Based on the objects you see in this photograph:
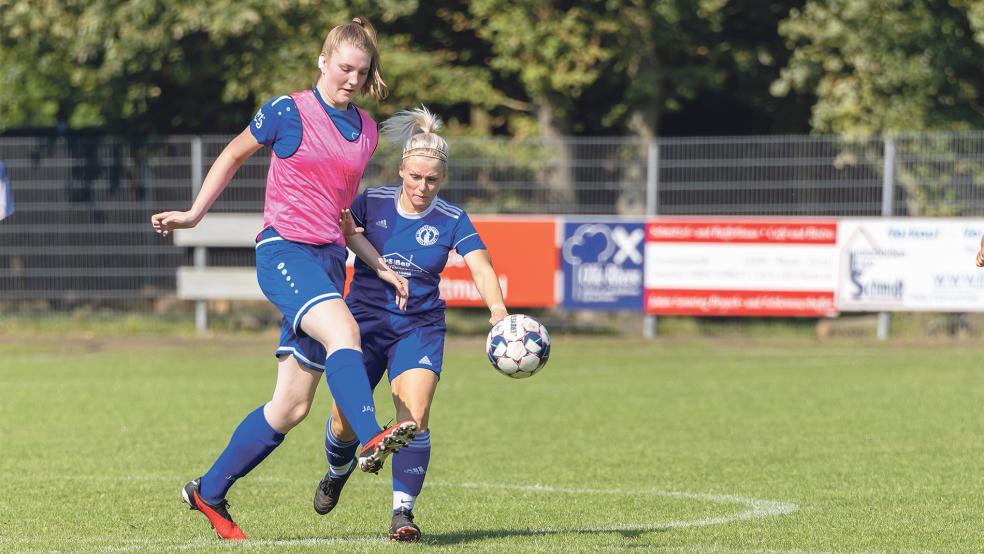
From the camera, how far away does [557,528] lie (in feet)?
22.2

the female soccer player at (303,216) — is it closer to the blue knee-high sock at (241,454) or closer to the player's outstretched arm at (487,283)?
the blue knee-high sock at (241,454)

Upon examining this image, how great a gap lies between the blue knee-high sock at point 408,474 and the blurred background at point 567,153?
11.6 m

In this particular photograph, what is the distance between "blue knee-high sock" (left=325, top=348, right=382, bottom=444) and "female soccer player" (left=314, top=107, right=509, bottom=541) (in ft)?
1.76

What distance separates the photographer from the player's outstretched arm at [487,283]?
20.4 ft

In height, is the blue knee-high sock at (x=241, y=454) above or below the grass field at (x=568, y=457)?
above

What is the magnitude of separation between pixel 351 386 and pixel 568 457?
4.08 m

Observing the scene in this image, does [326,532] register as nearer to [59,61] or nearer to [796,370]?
[796,370]

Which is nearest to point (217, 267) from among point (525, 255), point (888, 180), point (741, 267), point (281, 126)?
point (525, 255)

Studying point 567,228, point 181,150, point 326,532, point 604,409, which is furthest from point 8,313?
point 326,532

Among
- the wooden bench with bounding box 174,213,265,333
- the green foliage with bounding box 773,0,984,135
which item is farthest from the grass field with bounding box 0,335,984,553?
the green foliage with bounding box 773,0,984,135

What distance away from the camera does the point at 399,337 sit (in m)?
6.50

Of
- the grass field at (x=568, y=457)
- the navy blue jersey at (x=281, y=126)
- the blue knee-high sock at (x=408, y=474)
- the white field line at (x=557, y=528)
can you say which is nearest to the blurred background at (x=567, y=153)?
the grass field at (x=568, y=457)

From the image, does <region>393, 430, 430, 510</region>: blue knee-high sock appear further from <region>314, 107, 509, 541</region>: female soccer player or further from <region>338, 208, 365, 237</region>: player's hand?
<region>338, 208, 365, 237</region>: player's hand

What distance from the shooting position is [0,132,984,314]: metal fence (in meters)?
18.0
